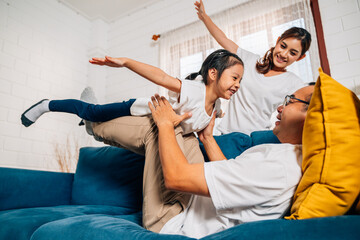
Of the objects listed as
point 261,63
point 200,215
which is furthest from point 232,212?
point 261,63

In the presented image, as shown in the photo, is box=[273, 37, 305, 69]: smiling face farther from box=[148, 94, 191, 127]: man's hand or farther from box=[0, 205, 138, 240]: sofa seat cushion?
box=[0, 205, 138, 240]: sofa seat cushion

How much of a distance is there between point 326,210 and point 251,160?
23cm

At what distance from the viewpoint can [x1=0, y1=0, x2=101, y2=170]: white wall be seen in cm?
346

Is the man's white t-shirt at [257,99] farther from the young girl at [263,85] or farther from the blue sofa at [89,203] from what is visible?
the blue sofa at [89,203]

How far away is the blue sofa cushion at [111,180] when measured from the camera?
163cm

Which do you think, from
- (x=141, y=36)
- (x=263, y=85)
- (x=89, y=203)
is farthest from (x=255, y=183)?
(x=141, y=36)

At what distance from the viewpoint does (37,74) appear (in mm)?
3869

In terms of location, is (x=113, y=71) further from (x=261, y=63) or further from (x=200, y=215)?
(x=200, y=215)

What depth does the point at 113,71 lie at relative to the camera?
4723 millimetres

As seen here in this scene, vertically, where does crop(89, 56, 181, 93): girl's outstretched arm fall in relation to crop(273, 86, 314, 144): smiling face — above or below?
above

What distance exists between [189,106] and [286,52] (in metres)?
1.12

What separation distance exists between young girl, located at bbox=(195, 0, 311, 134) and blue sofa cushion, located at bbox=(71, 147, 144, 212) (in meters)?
0.75

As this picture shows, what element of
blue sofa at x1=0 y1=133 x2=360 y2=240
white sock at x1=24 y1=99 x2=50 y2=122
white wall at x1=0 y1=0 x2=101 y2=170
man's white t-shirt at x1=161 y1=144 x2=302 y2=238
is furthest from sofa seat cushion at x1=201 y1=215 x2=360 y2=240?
white wall at x1=0 y1=0 x2=101 y2=170

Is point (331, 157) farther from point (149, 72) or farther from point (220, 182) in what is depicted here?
point (149, 72)
